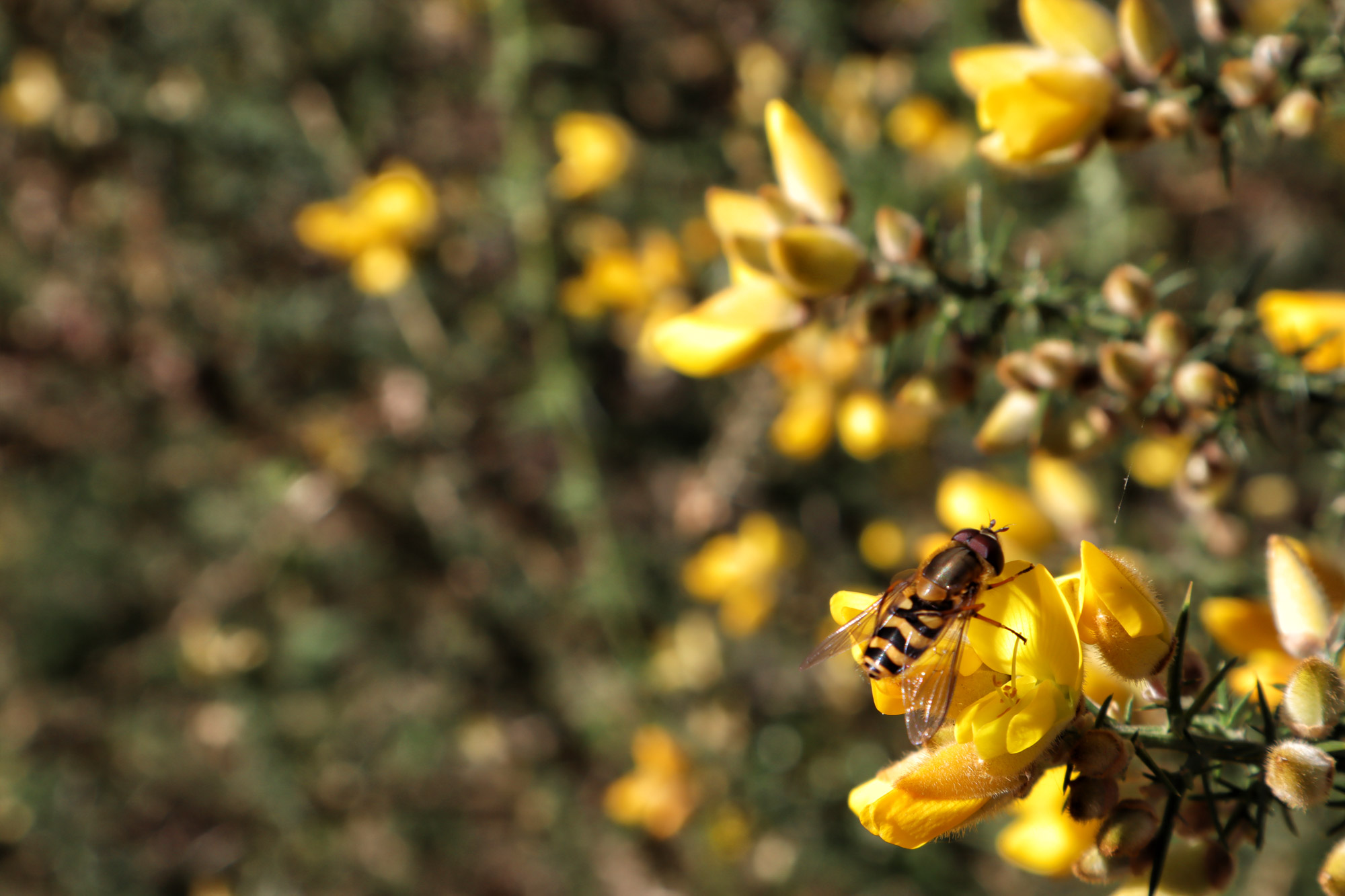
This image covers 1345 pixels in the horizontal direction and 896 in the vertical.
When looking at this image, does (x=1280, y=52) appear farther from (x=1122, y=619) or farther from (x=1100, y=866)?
(x=1100, y=866)

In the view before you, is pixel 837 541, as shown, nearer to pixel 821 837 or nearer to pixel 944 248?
pixel 821 837

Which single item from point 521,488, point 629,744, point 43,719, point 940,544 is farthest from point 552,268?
point 43,719

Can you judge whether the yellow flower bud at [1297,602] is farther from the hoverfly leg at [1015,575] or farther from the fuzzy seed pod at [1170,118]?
the fuzzy seed pod at [1170,118]

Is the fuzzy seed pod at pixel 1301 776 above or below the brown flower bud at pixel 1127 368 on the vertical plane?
below

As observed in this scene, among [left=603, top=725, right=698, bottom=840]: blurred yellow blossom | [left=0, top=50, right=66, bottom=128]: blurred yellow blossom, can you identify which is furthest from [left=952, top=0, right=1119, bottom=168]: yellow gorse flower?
[left=0, top=50, right=66, bottom=128]: blurred yellow blossom

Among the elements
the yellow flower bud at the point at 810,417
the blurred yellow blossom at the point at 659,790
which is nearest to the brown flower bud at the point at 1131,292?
the yellow flower bud at the point at 810,417

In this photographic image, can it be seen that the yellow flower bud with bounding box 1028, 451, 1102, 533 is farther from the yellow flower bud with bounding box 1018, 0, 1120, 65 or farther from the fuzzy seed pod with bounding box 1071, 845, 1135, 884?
the fuzzy seed pod with bounding box 1071, 845, 1135, 884

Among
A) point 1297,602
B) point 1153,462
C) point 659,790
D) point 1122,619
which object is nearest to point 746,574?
point 659,790
